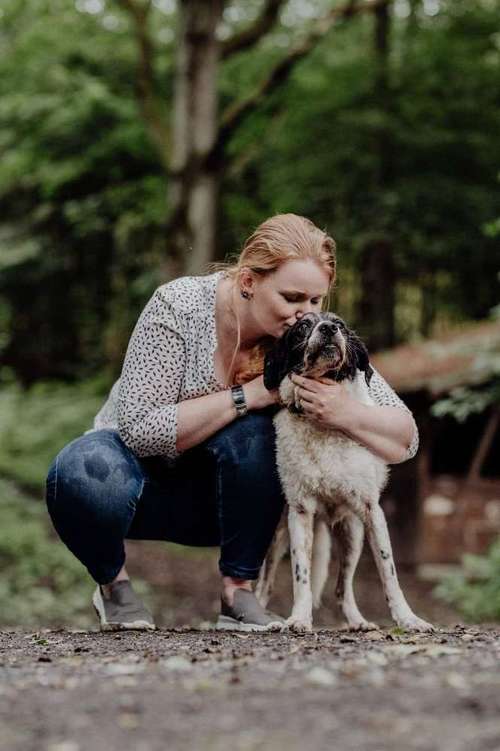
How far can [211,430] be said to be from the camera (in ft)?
13.5

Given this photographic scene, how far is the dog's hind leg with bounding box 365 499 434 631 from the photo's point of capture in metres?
4.04

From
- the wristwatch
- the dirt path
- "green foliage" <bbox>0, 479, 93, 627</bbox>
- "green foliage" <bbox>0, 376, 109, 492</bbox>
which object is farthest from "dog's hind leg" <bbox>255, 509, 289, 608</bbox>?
"green foliage" <bbox>0, 376, 109, 492</bbox>

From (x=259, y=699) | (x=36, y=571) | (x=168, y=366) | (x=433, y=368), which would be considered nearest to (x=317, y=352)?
(x=168, y=366)

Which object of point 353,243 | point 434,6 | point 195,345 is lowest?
point 195,345

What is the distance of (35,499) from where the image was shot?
10.5 meters

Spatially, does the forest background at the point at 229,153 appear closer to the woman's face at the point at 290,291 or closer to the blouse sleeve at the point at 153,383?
the blouse sleeve at the point at 153,383

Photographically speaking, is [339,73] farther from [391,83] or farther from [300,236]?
[300,236]

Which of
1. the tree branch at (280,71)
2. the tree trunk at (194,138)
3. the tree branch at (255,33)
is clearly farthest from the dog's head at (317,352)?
the tree branch at (255,33)

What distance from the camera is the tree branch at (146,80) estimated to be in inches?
491

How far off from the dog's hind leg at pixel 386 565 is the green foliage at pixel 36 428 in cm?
646

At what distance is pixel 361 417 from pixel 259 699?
175cm

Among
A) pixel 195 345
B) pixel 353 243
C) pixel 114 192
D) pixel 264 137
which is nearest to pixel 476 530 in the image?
pixel 353 243

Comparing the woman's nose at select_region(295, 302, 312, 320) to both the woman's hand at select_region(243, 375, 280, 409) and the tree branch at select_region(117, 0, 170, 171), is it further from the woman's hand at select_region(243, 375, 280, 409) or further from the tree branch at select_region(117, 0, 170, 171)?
the tree branch at select_region(117, 0, 170, 171)

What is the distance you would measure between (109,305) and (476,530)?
9.93 meters
